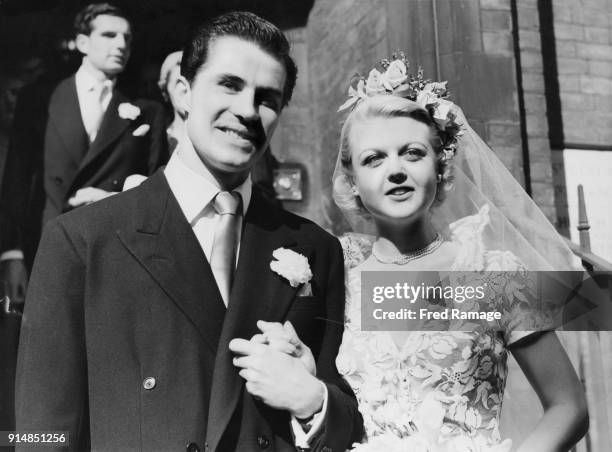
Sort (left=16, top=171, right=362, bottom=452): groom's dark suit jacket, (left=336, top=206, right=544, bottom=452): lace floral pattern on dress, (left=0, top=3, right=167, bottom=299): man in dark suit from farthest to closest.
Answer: (left=0, top=3, right=167, bottom=299): man in dark suit, (left=336, top=206, right=544, bottom=452): lace floral pattern on dress, (left=16, top=171, right=362, bottom=452): groom's dark suit jacket

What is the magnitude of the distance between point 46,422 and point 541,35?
2.55 meters

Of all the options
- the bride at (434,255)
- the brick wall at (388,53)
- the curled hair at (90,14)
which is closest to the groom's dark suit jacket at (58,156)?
the curled hair at (90,14)

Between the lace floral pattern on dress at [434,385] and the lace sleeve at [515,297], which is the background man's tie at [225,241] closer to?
the lace floral pattern on dress at [434,385]

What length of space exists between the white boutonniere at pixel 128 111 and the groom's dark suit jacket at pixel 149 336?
100 centimetres

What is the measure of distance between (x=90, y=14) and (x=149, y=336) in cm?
160

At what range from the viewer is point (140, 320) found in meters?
1.92

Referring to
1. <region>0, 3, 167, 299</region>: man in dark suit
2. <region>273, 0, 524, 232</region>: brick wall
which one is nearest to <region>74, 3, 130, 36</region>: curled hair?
<region>0, 3, 167, 299</region>: man in dark suit

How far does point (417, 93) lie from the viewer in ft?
7.15

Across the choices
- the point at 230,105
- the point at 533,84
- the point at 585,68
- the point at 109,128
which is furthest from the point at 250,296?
the point at 585,68

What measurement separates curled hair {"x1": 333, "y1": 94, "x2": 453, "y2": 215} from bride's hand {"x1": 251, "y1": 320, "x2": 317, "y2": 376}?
0.44 metres

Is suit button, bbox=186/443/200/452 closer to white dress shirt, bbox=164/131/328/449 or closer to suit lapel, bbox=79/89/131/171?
white dress shirt, bbox=164/131/328/449

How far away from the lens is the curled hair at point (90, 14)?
299 cm

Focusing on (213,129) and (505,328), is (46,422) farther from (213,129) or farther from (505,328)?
(505,328)

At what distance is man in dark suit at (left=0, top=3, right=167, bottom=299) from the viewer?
2.89m
